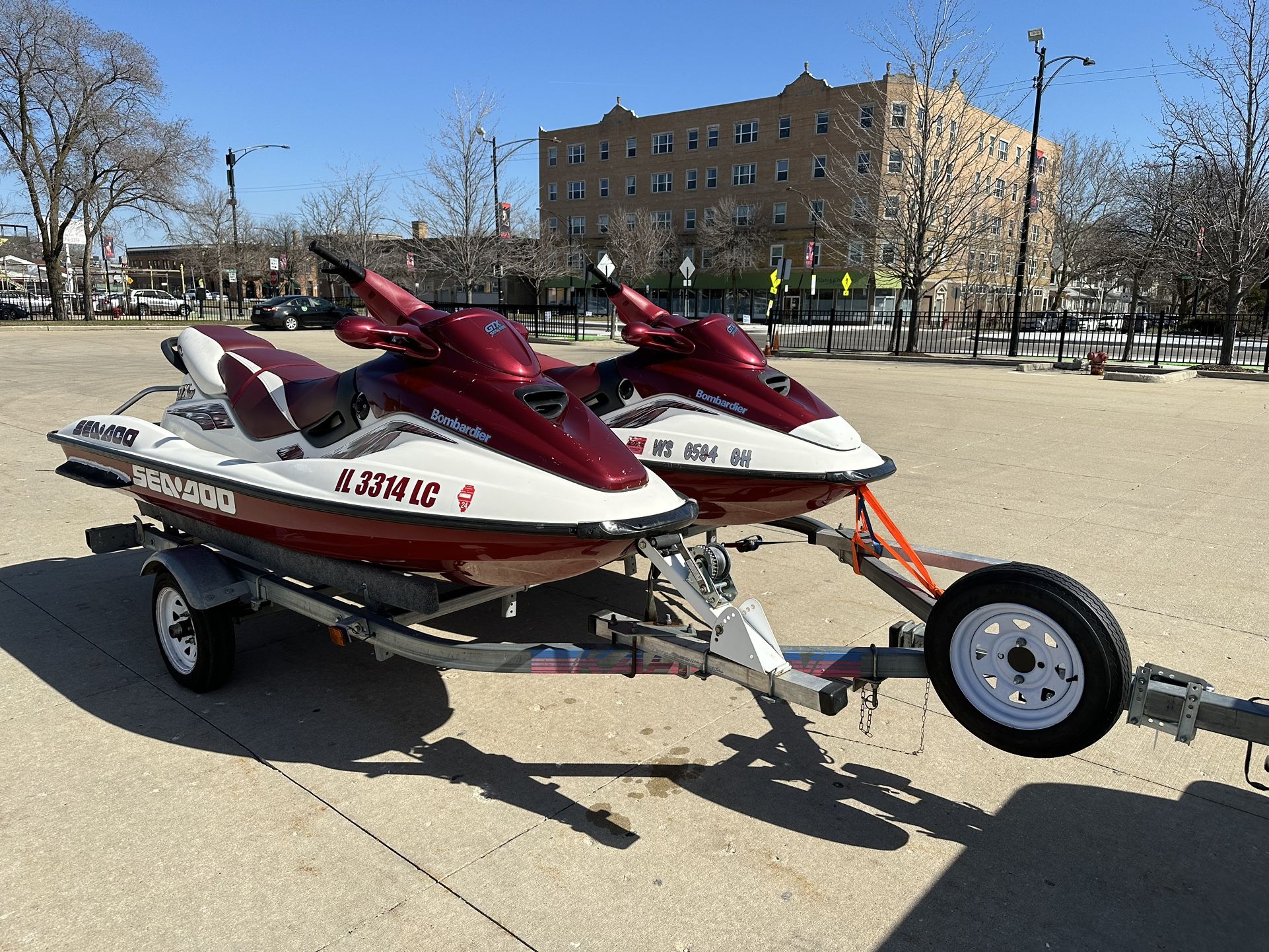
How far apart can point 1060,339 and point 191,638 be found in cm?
2616

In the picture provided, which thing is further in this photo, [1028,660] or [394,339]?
[394,339]

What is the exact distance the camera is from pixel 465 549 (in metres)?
3.36

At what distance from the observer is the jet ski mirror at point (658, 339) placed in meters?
4.89

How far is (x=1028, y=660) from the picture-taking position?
2.75m

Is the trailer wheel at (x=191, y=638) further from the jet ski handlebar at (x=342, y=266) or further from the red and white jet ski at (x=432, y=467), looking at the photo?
the jet ski handlebar at (x=342, y=266)

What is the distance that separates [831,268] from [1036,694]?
2307 inches

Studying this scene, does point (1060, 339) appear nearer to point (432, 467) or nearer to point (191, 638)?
point (432, 467)

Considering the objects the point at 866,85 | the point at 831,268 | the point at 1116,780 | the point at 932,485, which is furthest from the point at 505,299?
the point at 1116,780

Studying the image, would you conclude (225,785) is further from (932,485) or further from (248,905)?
(932,485)

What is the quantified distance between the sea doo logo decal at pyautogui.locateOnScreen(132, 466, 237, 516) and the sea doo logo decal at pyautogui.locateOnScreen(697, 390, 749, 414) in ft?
8.18

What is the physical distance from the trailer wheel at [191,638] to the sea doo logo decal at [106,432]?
2.89 ft

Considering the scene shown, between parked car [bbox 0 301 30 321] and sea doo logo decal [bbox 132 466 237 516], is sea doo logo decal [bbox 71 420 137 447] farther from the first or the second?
parked car [bbox 0 301 30 321]

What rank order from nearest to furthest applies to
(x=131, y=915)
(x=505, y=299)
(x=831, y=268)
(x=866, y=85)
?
1. (x=131, y=915)
2. (x=866, y=85)
3. (x=831, y=268)
4. (x=505, y=299)

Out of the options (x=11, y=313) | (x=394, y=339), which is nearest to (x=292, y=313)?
(x=11, y=313)
